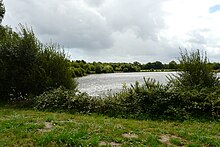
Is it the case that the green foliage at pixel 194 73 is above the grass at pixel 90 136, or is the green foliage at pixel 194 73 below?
above

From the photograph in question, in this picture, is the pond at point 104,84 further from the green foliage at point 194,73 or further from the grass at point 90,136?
the grass at point 90,136

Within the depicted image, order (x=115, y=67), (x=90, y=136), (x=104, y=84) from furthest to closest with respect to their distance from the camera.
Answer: (x=115, y=67)
(x=104, y=84)
(x=90, y=136)

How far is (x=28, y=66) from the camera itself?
17.1m

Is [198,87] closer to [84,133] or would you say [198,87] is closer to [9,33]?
[84,133]

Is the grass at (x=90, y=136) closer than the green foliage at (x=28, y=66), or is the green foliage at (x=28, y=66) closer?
the grass at (x=90, y=136)

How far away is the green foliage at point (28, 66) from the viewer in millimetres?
16672

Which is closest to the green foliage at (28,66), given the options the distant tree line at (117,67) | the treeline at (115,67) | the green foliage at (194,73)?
the green foliage at (194,73)

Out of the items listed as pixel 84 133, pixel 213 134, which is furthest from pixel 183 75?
pixel 84 133

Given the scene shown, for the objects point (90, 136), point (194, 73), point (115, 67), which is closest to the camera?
point (90, 136)

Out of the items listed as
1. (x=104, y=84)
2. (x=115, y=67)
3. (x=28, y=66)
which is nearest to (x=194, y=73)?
(x=28, y=66)

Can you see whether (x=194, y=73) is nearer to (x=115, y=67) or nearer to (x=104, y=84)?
(x=104, y=84)

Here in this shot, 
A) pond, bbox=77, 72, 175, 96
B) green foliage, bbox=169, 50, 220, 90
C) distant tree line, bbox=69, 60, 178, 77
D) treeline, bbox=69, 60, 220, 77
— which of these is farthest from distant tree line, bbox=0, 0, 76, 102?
distant tree line, bbox=69, 60, 178, 77

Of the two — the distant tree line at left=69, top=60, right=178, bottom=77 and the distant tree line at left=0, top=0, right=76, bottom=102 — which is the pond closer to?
the distant tree line at left=0, top=0, right=76, bottom=102

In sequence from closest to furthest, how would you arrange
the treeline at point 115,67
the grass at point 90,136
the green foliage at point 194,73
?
the grass at point 90,136, the green foliage at point 194,73, the treeline at point 115,67
